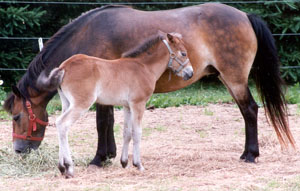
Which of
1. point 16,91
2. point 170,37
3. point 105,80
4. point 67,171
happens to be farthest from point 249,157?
point 16,91

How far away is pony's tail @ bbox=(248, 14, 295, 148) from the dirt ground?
364mm

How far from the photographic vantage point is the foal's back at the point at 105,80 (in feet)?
17.1

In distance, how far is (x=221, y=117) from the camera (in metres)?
8.92

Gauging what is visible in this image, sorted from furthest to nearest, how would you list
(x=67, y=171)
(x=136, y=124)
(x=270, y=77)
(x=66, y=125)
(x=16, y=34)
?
(x=16, y=34) → (x=270, y=77) → (x=136, y=124) → (x=67, y=171) → (x=66, y=125)

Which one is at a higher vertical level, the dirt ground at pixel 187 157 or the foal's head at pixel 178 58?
the foal's head at pixel 178 58

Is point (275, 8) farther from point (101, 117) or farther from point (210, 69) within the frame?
point (101, 117)

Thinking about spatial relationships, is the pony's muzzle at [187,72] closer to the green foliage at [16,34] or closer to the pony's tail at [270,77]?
the pony's tail at [270,77]

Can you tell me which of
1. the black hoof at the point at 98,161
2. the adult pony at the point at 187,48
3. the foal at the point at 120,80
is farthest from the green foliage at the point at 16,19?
the foal at the point at 120,80

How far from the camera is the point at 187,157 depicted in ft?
21.0

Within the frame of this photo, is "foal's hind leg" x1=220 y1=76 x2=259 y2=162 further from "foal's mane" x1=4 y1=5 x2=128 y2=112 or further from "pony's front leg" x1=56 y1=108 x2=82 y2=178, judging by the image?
"pony's front leg" x1=56 y1=108 x2=82 y2=178

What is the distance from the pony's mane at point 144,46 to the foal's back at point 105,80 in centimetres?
7

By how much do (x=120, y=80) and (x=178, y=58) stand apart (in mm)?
684

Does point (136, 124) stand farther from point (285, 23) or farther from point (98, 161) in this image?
point (285, 23)

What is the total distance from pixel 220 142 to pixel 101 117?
1.99 meters
